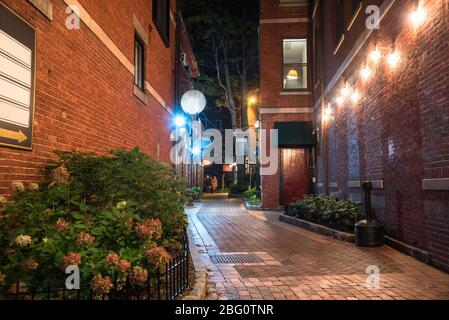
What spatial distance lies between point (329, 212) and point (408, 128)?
3.45 meters

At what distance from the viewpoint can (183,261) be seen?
4926 millimetres

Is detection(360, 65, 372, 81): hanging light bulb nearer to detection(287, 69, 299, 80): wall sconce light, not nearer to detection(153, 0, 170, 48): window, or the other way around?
detection(153, 0, 170, 48): window

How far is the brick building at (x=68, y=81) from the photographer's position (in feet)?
14.8

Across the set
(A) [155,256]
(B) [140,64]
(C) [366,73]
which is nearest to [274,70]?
(B) [140,64]

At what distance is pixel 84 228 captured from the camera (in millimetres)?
4117

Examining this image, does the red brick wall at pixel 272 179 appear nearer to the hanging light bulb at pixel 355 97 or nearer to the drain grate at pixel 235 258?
the hanging light bulb at pixel 355 97

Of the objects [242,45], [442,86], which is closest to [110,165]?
[442,86]

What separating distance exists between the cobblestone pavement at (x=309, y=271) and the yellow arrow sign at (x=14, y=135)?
289cm

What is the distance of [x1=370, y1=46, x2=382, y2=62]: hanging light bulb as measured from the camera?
8695 mm

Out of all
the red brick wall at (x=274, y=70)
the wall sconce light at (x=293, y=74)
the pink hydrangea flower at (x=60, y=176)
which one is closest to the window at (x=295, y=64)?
the wall sconce light at (x=293, y=74)

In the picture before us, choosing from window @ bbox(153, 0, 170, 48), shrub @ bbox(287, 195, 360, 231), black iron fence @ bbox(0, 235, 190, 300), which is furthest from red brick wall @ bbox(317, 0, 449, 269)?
window @ bbox(153, 0, 170, 48)

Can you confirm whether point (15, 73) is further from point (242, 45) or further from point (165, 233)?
point (242, 45)

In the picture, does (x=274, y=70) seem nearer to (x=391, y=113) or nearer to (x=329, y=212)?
(x=329, y=212)
